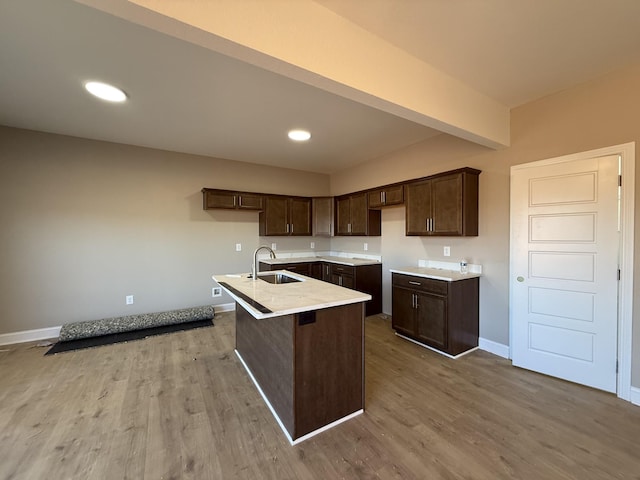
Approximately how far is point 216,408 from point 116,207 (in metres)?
3.33

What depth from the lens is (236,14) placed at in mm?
1310

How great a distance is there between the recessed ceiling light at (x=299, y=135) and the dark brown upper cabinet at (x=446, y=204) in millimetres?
1558

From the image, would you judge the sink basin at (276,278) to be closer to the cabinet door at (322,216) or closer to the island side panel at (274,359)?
the island side panel at (274,359)

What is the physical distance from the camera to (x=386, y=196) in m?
4.10

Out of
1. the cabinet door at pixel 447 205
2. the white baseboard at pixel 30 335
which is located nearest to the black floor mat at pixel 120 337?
the white baseboard at pixel 30 335

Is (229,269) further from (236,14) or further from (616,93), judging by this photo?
(616,93)

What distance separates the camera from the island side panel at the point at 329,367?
5.84 ft

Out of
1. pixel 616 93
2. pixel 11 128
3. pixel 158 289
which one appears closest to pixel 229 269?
pixel 158 289

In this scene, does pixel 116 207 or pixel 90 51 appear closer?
pixel 90 51

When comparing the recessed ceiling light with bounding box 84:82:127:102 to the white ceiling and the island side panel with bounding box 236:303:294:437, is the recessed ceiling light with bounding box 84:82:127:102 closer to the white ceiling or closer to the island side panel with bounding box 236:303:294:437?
the white ceiling

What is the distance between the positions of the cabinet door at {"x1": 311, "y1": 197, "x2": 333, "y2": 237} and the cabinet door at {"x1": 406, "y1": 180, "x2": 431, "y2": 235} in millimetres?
1847

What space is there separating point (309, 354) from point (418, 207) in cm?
249

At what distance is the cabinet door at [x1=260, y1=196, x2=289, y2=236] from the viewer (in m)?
4.83

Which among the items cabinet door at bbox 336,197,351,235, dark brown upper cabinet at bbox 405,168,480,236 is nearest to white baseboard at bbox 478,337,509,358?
dark brown upper cabinet at bbox 405,168,480,236
